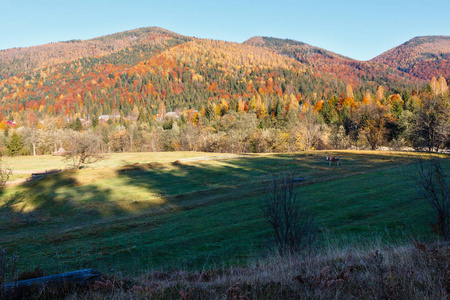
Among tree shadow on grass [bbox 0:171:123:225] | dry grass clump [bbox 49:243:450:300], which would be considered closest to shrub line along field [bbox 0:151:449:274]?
tree shadow on grass [bbox 0:171:123:225]

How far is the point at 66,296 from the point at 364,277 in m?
5.57

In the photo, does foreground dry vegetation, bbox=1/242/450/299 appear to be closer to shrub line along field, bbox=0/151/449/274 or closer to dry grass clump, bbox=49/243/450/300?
dry grass clump, bbox=49/243/450/300

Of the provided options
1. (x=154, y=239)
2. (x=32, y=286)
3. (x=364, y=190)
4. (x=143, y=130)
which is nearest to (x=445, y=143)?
(x=364, y=190)

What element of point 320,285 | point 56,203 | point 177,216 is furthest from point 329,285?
point 56,203

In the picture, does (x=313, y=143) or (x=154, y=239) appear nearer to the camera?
(x=154, y=239)

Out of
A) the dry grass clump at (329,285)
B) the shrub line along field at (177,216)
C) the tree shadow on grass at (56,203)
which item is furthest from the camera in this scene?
the tree shadow on grass at (56,203)

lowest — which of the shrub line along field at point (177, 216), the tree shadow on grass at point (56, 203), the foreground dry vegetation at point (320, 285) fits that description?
the tree shadow on grass at point (56, 203)

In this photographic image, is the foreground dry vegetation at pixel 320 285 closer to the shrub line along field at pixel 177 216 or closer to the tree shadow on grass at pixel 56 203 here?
the shrub line along field at pixel 177 216

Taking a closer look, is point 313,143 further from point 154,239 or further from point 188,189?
point 154,239

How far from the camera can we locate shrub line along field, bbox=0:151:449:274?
45.7ft

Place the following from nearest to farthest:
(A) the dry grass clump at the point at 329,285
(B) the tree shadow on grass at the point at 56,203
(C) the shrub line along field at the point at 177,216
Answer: (A) the dry grass clump at the point at 329,285, (C) the shrub line along field at the point at 177,216, (B) the tree shadow on grass at the point at 56,203

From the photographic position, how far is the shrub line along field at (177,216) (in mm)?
13922

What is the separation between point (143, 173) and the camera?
5219cm

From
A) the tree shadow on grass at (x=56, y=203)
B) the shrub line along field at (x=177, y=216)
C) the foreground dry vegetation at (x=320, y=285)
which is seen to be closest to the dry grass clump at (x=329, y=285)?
the foreground dry vegetation at (x=320, y=285)
